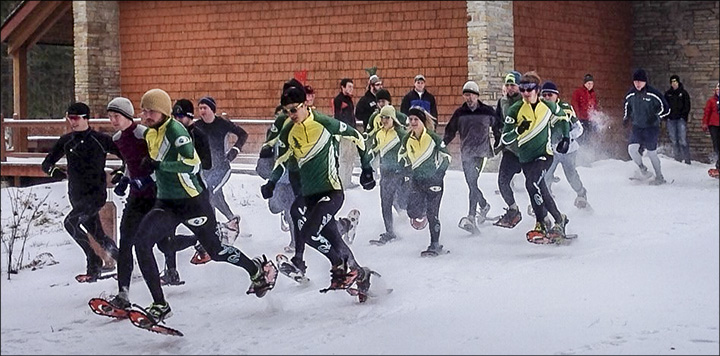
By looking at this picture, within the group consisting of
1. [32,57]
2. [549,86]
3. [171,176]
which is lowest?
[171,176]

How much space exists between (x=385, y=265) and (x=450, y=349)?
10.9 ft

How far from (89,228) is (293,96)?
2354mm

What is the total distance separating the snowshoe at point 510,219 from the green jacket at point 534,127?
857 millimetres

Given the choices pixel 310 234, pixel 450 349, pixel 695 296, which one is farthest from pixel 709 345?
pixel 310 234

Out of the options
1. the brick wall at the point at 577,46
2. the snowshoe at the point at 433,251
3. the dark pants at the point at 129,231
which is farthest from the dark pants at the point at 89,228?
the brick wall at the point at 577,46

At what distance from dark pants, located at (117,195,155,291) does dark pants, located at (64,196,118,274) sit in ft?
Result: 3.91

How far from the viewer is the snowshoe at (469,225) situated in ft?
36.8

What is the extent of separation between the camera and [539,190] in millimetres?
10219

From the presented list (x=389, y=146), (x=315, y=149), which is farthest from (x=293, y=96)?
(x=389, y=146)

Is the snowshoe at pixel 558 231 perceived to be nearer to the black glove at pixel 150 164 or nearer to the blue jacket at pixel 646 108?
the blue jacket at pixel 646 108

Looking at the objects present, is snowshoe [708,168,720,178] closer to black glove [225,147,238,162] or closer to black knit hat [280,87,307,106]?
black knit hat [280,87,307,106]

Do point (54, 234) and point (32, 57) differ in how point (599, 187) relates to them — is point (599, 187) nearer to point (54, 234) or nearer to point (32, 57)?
point (54, 234)

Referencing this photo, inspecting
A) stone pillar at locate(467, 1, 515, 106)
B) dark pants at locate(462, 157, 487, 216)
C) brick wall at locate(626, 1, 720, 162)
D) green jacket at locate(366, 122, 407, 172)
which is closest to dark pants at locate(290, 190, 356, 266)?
green jacket at locate(366, 122, 407, 172)

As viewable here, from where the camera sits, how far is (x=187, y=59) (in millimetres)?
A: 20047
